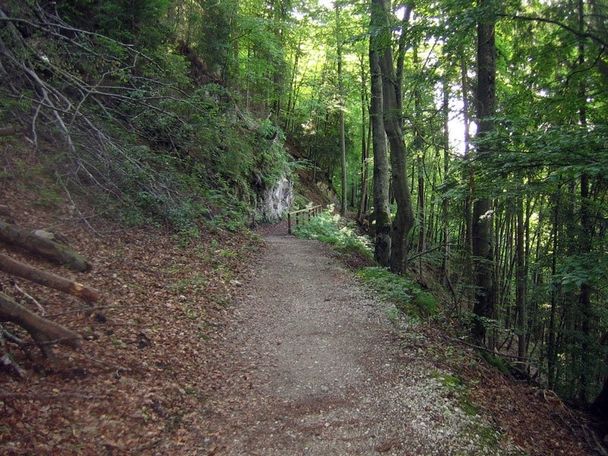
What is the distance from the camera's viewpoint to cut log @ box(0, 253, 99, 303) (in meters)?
4.11

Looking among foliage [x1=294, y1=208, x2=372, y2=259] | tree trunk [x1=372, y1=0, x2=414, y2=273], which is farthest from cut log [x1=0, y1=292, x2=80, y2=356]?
foliage [x1=294, y1=208, x2=372, y2=259]

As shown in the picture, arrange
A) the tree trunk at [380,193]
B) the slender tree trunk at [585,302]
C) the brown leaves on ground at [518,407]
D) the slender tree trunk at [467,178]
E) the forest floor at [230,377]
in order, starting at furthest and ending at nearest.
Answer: the tree trunk at [380,193]
the slender tree trunk at [585,302]
the slender tree trunk at [467,178]
the brown leaves on ground at [518,407]
the forest floor at [230,377]

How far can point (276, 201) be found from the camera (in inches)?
704

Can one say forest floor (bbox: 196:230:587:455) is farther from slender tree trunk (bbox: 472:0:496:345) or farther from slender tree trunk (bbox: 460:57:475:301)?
slender tree trunk (bbox: 460:57:475:301)

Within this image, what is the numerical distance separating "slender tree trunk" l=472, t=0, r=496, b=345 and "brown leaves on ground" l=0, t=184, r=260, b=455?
5.04 meters

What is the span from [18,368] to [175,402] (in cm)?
146

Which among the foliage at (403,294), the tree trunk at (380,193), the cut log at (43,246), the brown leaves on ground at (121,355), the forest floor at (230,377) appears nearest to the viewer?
the brown leaves on ground at (121,355)

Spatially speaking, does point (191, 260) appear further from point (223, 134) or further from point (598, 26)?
point (598, 26)

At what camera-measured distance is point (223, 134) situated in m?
9.23

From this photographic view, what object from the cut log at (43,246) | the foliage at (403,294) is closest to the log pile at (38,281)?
the cut log at (43,246)

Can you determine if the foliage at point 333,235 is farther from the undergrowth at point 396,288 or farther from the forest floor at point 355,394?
the forest floor at point 355,394

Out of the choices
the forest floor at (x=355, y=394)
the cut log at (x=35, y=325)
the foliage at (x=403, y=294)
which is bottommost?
the forest floor at (x=355, y=394)

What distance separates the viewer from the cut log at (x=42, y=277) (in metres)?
4.11

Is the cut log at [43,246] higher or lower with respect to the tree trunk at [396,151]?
lower
